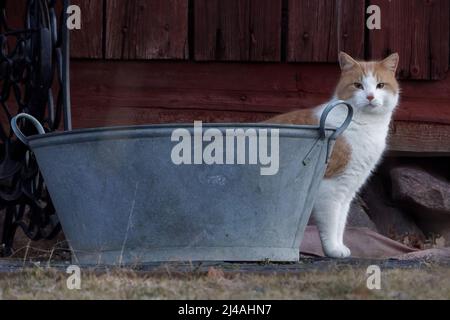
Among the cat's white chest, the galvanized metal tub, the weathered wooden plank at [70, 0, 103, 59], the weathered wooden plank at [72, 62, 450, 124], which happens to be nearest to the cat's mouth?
the cat's white chest

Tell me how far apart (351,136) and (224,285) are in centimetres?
189

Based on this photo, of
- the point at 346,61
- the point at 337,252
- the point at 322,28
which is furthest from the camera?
the point at 322,28

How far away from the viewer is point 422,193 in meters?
6.48

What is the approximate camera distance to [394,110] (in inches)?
243

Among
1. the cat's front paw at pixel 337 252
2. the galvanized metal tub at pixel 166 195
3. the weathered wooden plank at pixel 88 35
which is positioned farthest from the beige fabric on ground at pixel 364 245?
the weathered wooden plank at pixel 88 35

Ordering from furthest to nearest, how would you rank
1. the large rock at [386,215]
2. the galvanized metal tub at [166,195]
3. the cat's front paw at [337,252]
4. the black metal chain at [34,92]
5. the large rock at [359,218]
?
the large rock at [386,215] → the large rock at [359,218] → the cat's front paw at [337,252] → the black metal chain at [34,92] → the galvanized metal tub at [166,195]

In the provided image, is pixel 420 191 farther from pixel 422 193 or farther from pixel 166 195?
pixel 166 195

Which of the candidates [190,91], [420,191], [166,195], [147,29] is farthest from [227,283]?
[420,191]

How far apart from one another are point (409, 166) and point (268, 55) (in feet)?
4.21

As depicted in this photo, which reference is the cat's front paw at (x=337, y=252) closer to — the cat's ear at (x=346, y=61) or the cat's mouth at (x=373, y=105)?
the cat's mouth at (x=373, y=105)

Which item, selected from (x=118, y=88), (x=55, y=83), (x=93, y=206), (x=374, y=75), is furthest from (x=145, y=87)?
(x=93, y=206)

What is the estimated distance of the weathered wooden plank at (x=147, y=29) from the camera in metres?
6.06

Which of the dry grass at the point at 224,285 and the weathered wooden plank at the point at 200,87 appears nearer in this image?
the dry grass at the point at 224,285
